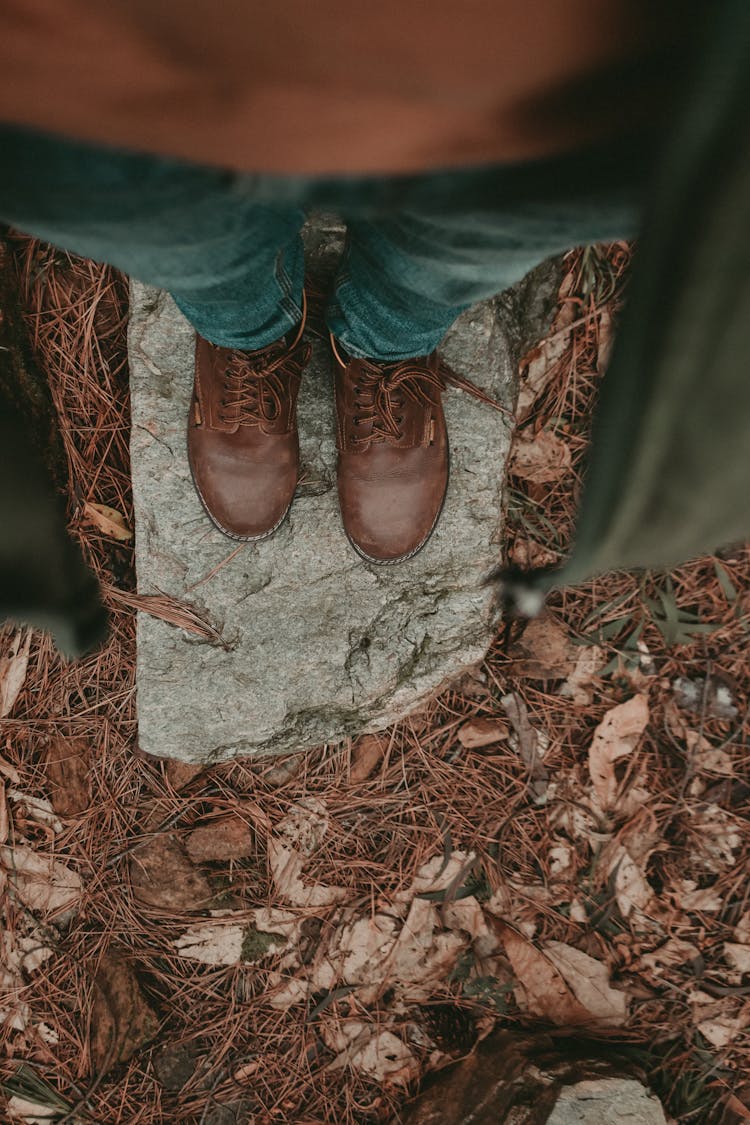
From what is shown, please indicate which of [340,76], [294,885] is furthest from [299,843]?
[340,76]

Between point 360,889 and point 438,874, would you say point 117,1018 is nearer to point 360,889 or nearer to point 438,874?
point 360,889

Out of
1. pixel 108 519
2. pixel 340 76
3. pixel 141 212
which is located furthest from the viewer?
pixel 108 519

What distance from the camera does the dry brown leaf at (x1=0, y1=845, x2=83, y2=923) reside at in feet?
5.52

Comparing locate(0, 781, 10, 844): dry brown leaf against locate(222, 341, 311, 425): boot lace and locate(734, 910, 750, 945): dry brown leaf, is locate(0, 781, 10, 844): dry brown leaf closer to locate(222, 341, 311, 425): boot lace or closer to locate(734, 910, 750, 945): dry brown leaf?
locate(222, 341, 311, 425): boot lace

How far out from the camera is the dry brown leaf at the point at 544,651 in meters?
1.73

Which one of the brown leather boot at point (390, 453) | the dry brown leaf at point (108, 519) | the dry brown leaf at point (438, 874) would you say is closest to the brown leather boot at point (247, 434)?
the brown leather boot at point (390, 453)

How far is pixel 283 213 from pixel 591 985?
1.79 m

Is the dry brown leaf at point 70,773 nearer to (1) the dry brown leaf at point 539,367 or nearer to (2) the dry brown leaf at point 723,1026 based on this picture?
(1) the dry brown leaf at point 539,367

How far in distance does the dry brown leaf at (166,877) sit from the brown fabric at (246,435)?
80cm

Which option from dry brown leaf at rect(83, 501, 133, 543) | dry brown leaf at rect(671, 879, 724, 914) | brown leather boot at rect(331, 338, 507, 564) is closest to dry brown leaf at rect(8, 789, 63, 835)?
dry brown leaf at rect(83, 501, 133, 543)

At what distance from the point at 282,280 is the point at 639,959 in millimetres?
1738

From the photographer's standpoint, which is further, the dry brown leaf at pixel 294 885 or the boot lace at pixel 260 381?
the dry brown leaf at pixel 294 885

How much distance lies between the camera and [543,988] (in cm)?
167

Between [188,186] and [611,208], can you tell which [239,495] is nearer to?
[188,186]
